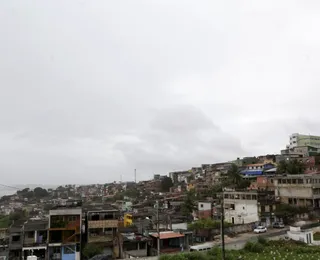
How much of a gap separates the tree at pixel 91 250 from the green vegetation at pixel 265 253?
444 inches

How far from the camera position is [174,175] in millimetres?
125000

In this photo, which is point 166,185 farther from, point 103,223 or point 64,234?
point 64,234

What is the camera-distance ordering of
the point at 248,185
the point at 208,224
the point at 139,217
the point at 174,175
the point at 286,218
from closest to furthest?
the point at 208,224 → the point at 286,218 → the point at 139,217 → the point at 248,185 → the point at 174,175

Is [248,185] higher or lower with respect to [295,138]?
lower

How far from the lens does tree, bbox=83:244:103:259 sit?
3550cm

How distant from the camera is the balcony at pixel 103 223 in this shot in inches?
1501

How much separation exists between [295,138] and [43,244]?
10021cm

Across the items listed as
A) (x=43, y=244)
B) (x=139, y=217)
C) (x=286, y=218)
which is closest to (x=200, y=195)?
(x=139, y=217)

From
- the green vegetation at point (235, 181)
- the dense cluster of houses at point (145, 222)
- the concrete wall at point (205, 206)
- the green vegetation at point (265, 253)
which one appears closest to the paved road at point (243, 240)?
the green vegetation at point (265, 253)

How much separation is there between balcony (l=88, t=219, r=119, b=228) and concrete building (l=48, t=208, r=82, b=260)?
1370 mm

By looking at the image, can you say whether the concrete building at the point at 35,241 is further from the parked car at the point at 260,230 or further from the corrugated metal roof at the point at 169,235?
the parked car at the point at 260,230

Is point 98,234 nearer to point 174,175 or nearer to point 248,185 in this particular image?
point 248,185

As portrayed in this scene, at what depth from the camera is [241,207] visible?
5119cm

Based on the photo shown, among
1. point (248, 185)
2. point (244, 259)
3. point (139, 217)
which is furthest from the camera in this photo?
point (248, 185)
